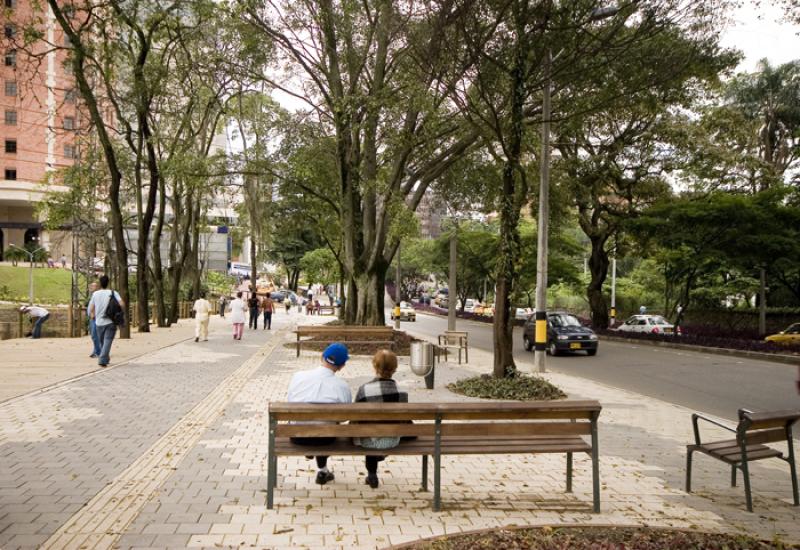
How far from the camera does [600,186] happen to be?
30125mm

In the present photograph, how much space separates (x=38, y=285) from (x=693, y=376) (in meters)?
41.7

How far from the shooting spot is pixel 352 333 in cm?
1767

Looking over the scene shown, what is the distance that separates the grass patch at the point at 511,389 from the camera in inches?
419

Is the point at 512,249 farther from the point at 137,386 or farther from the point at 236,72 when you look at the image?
the point at 236,72

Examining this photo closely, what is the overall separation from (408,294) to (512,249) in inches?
2853

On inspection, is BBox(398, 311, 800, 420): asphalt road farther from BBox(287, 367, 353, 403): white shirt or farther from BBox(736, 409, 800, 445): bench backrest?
BBox(287, 367, 353, 403): white shirt

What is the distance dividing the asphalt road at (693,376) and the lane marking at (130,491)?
8.14m

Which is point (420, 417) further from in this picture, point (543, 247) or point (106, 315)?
point (543, 247)

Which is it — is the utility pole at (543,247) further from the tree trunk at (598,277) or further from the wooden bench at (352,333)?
the tree trunk at (598,277)

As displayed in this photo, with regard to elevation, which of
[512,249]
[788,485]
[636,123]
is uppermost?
[636,123]

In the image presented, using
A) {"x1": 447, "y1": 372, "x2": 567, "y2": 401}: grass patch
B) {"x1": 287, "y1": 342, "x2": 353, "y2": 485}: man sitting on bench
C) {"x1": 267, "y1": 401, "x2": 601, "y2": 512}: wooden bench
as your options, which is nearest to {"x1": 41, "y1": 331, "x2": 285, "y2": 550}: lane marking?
{"x1": 267, "y1": 401, "x2": 601, "y2": 512}: wooden bench

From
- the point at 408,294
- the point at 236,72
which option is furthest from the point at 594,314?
the point at 408,294

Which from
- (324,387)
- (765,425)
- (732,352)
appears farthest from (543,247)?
(732,352)

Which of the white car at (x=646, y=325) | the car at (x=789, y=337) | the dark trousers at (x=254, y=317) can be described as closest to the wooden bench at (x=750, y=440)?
the car at (x=789, y=337)
